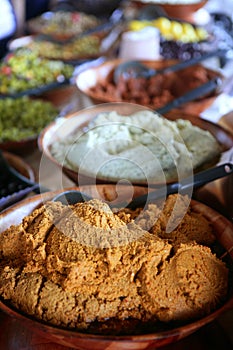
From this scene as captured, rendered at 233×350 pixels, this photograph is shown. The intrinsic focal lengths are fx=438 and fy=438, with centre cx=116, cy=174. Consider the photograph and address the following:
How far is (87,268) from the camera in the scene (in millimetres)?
519

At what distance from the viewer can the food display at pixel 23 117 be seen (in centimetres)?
112

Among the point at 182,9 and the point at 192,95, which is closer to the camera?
the point at 192,95

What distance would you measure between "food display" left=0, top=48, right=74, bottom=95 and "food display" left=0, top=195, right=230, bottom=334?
851mm

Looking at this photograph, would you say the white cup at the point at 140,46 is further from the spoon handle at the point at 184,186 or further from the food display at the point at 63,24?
the spoon handle at the point at 184,186

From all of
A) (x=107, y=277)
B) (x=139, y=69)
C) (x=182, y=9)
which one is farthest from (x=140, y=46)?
(x=107, y=277)

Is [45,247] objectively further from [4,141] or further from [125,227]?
[4,141]

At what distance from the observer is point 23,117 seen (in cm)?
121

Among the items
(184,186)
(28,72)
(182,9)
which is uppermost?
(184,186)

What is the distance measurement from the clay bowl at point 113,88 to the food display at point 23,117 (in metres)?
0.12

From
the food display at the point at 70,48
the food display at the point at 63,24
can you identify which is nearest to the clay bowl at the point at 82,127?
the food display at the point at 70,48

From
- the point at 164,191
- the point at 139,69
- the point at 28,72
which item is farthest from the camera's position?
the point at 28,72

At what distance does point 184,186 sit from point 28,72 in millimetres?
929

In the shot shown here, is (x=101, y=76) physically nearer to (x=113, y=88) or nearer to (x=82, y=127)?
(x=113, y=88)

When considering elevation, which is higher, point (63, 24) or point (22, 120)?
point (22, 120)
